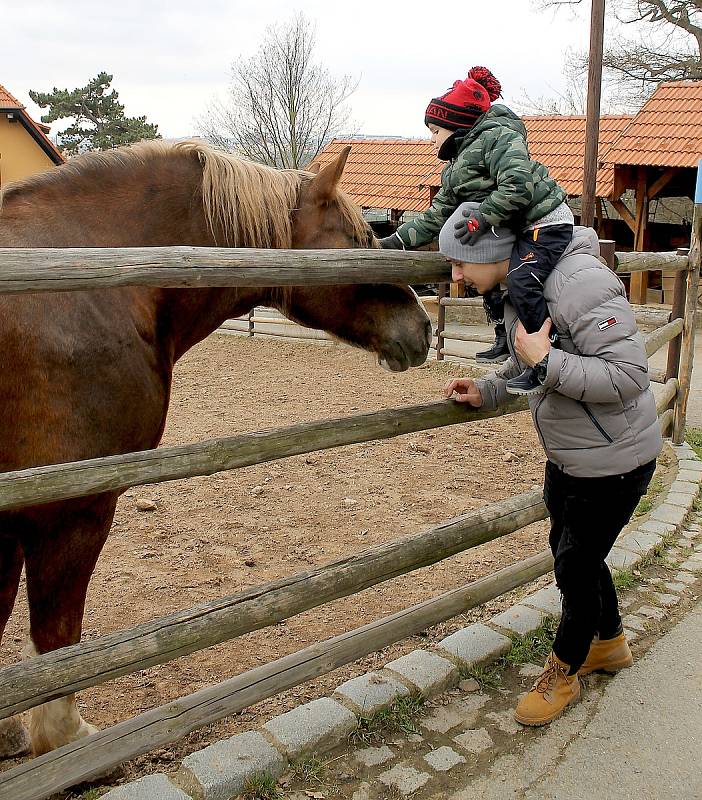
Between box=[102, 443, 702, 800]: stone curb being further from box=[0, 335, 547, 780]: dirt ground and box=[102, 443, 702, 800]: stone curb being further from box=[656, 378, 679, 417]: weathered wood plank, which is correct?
box=[656, 378, 679, 417]: weathered wood plank

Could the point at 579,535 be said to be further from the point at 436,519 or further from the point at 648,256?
the point at 648,256

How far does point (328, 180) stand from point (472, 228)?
0.61 meters

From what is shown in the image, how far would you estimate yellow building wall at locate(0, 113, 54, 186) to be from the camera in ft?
61.6

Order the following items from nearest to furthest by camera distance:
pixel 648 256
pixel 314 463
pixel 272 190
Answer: pixel 272 190
pixel 648 256
pixel 314 463

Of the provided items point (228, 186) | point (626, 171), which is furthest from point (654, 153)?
point (228, 186)

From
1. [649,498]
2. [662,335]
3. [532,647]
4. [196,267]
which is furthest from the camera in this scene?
[662,335]

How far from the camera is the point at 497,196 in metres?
2.17

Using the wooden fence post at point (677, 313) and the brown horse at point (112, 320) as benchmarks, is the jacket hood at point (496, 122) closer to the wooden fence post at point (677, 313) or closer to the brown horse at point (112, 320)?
the brown horse at point (112, 320)

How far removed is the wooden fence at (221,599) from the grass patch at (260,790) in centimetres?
21

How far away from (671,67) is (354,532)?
21127 millimetres

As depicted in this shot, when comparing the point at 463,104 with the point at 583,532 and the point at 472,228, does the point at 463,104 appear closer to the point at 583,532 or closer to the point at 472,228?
the point at 472,228

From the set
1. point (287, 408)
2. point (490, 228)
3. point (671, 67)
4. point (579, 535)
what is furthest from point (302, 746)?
point (671, 67)

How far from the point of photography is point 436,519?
4.32 m

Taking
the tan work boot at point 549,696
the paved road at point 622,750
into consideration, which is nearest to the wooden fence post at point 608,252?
the paved road at point 622,750
